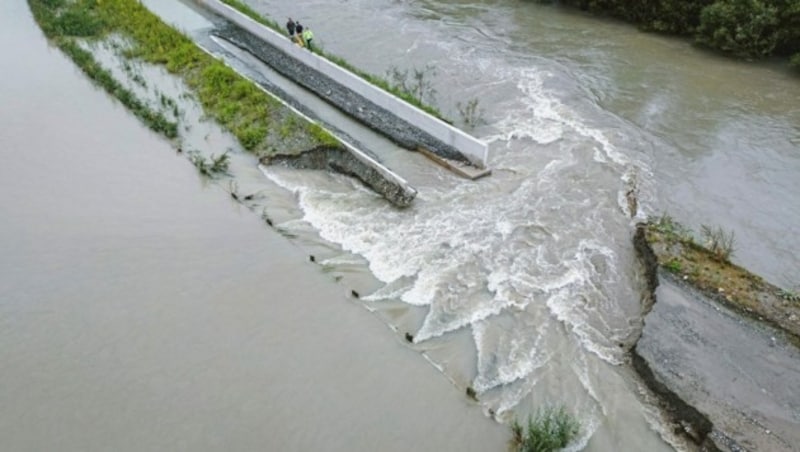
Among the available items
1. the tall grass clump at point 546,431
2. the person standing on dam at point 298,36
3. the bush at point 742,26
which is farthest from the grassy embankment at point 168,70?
the bush at point 742,26

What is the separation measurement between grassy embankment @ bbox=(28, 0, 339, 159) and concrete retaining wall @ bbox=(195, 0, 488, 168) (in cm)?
167

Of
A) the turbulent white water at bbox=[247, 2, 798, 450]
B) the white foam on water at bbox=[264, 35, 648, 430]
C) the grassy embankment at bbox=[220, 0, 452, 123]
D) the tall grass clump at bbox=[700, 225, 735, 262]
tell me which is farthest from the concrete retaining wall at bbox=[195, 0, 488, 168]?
the tall grass clump at bbox=[700, 225, 735, 262]

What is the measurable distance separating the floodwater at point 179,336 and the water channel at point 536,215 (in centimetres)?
10

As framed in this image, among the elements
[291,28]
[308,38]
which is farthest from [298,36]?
[308,38]

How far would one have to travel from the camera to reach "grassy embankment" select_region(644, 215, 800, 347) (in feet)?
31.1

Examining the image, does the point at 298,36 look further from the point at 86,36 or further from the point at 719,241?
the point at 719,241

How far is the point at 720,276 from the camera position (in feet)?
33.6

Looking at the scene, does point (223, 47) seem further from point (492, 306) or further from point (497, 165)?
point (492, 306)

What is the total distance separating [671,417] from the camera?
824 cm

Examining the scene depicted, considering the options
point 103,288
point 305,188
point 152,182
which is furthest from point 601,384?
point 152,182

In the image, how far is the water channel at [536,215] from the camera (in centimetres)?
920

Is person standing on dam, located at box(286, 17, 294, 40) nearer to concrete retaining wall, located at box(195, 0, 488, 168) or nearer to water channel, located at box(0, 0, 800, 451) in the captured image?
concrete retaining wall, located at box(195, 0, 488, 168)

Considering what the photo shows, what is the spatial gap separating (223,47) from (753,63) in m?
17.3

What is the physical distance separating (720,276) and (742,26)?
12022 mm
